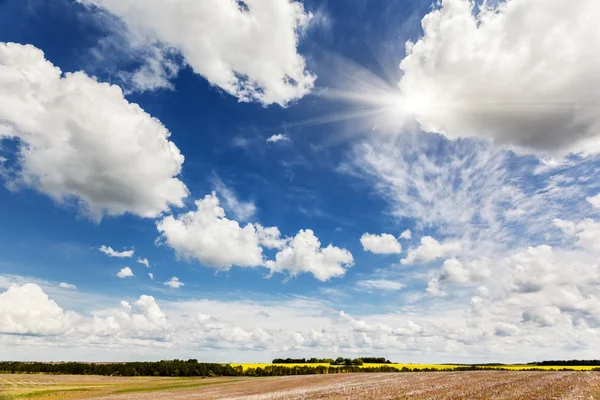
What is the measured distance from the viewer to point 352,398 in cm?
3272

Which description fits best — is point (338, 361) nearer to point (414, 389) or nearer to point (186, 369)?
point (186, 369)

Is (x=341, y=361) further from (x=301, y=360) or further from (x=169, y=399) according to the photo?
(x=169, y=399)

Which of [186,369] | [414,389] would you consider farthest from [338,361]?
[414,389]

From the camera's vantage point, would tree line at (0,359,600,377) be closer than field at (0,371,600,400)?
No

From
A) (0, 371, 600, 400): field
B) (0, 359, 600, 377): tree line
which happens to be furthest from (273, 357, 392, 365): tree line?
(0, 371, 600, 400): field

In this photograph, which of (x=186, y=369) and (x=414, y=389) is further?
(x=186, y=369)

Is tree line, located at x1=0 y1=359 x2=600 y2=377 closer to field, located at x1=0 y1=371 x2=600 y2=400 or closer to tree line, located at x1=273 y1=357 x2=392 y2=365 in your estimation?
tree line, located at x1=273 y1=357 x2=392 y2=365

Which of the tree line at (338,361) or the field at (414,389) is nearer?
the field at (414,389)

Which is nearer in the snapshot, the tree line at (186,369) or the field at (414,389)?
the field at (414,389)

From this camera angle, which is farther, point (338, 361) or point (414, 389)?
point (338, 361)

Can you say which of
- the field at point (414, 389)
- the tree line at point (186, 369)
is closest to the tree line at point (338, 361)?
the tree line at point (186, 369)

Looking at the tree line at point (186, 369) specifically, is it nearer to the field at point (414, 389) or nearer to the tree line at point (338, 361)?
the tree line at point (338, 361)

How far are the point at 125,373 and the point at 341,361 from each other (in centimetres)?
9007

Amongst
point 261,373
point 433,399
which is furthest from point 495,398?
point 261,373
